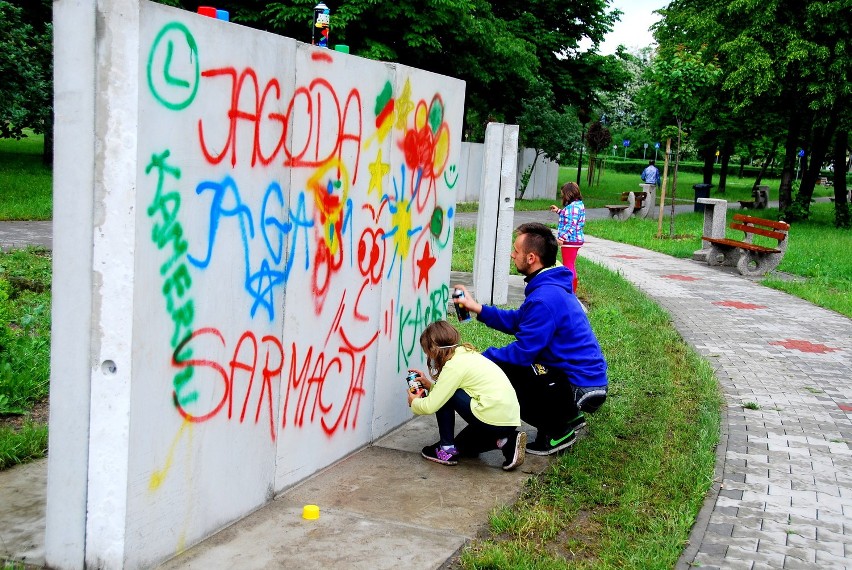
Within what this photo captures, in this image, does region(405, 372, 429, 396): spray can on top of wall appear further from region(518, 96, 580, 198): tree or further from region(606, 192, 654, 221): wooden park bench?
region(518, 96, 580, 198): tree

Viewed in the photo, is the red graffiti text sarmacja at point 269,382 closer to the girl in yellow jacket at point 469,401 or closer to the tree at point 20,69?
the girl in yellow jacket at point 469,401

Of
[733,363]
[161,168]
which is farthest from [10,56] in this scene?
[161,168]

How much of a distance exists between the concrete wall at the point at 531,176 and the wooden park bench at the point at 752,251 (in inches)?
467

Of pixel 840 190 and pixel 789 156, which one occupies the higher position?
pixel 789 156

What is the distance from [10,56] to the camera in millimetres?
18859

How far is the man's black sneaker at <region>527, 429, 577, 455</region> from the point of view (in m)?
5.87

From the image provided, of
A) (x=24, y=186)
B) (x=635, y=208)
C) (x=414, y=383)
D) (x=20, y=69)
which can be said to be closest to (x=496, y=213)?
(x=414, y=383)

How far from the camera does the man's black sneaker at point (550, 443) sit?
5.87 metres

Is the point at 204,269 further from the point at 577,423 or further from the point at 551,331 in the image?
the point at 577,423

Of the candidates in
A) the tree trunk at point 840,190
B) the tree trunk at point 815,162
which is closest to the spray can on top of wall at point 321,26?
the tree trunk at point 840,190

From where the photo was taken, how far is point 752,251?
15.4m

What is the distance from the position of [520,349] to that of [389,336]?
0.82 meters

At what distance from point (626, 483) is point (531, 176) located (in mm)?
32846

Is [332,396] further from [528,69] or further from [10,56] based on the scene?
[528,69]
